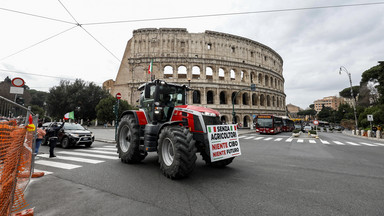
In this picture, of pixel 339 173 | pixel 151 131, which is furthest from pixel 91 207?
pixel 339 173

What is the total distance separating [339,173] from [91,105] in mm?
45929

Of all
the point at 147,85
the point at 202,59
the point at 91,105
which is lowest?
the point at 147,85

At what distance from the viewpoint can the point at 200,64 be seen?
34688 millimetres

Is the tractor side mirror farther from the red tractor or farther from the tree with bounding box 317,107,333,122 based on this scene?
the tree with bounding box 317,107,333,122

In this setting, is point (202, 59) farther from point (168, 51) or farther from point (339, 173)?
point (339, 173)

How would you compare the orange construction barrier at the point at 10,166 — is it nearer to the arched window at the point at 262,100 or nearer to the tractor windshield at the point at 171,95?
the tractor windshield at the point at 171,95

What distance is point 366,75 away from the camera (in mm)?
49500

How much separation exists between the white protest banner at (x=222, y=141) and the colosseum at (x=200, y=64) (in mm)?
27828

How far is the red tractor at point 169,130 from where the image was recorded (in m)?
3.75

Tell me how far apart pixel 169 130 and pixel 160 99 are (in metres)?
1.51

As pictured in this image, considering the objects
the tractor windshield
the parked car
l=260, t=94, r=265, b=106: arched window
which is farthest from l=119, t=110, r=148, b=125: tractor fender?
l=260, t=94, r=265, b=106: arched window

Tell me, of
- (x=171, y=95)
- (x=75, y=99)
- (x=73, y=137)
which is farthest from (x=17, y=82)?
(x=75, y=99)

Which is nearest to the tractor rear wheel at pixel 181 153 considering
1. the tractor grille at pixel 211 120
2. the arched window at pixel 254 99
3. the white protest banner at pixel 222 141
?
the white protest banner at pixel 222 141

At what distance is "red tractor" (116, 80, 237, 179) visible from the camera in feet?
12.3
